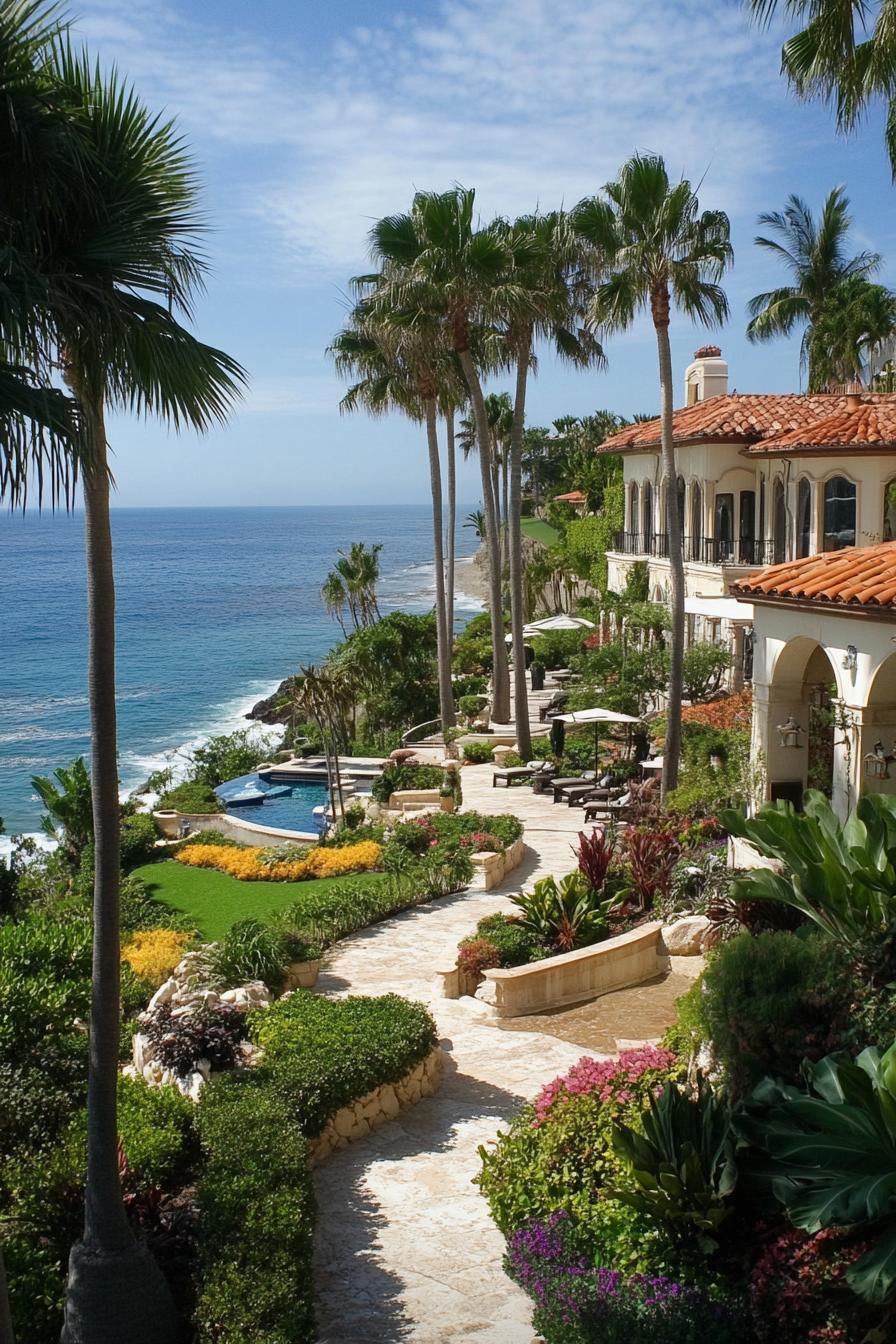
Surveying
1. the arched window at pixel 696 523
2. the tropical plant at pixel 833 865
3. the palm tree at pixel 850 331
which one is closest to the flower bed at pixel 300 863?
the tropical plant at pixel 833 865

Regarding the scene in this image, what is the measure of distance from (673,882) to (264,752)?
78.9ft

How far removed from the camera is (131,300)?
7012mm

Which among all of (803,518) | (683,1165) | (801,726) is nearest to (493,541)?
(803,518)

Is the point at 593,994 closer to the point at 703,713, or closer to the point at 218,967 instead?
the point at 218,967

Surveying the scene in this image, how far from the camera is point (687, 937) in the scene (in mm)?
14898

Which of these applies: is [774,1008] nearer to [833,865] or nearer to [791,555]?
[833,865]

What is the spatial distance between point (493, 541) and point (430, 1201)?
26.9m

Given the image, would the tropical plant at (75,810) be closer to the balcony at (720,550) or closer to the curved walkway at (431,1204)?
the curved walkway at (431,1204)

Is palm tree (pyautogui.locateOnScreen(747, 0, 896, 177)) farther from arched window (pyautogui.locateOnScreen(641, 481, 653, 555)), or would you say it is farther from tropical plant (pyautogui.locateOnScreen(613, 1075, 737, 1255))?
arched window (pyautogui.locateOnScreen(641, 481, 653, 555))

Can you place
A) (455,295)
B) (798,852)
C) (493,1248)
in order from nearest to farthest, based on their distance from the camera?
1. (493,1248)
2. (798,852)
3. (455,295)

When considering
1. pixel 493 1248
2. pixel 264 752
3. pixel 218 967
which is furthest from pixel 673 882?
pixel 264 752

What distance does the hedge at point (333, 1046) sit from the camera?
10.0 m

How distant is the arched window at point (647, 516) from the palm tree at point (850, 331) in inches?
362

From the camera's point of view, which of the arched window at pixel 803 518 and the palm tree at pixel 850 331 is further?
the palm tree at pixel 850 331
